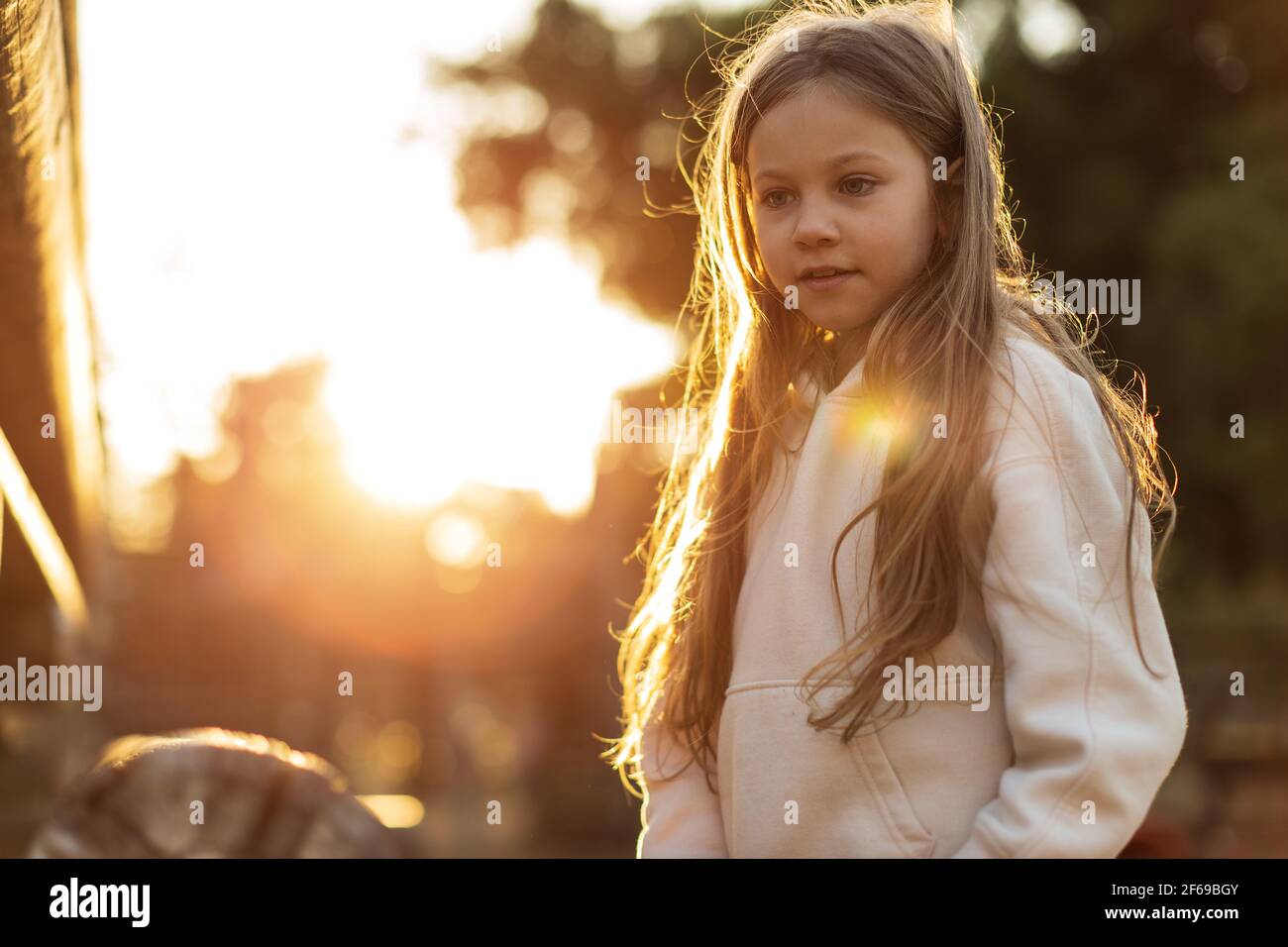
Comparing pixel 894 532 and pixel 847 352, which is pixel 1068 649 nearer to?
pixel 894 532

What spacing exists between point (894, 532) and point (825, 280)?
39 cm

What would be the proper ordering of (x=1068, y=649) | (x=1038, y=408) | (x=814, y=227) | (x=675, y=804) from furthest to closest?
(x=675, y=804)
(x=814, y=227)
(x=1038, y=408)
(x=1068, y=649)

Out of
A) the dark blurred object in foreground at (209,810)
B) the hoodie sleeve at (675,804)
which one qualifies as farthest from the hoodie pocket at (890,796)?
the dark blurred object in foreground at (209,810)

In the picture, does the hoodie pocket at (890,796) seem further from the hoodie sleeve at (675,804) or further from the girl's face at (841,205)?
the girl's face at (841,205)

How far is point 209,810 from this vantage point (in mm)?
1942

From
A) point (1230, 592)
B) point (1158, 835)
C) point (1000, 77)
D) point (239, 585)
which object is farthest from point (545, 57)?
point (239, 585)

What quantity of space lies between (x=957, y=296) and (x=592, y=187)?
15.4 m

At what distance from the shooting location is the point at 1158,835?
678 cm

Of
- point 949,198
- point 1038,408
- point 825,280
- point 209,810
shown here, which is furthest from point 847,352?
point 209,810

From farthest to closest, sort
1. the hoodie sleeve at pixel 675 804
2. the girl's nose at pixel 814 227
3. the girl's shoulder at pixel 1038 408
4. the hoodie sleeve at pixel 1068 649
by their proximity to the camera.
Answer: the hoodie sleeve at pixel 675 804, the girl's nose at pixel 814 227, the girl's shoulder at pixel 1038 408, the hoodie sleeve at pixel 1068 649

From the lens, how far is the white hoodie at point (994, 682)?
5.34ft

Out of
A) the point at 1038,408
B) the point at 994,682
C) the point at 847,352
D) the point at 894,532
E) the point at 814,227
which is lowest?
the point at 994,682

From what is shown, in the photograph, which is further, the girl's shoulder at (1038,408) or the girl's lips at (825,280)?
the girl's lips at (825,280)

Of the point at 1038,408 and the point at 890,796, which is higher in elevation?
the point at 1038,408
